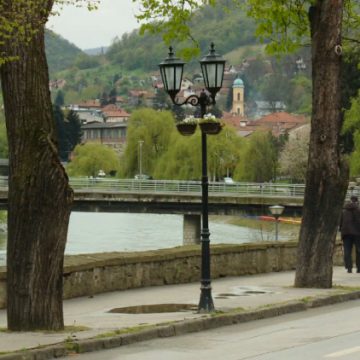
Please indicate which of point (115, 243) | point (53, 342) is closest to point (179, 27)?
point (53, 342)

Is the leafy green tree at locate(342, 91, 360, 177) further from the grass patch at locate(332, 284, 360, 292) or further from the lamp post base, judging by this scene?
the lamp post base

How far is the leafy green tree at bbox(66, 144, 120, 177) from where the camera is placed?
531 ft

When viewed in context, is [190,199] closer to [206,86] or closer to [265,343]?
[206,86]

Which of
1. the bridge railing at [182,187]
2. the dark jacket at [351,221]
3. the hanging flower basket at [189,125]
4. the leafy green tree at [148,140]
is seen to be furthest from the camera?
the leafy green tree at [148,140]

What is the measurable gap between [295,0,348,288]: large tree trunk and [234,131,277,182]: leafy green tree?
357ft

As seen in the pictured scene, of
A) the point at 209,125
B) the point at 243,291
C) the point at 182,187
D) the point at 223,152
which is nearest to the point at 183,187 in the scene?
the point at 182,187

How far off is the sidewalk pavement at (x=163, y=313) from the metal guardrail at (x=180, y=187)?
71.2 m

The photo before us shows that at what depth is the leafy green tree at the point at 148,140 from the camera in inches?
5256

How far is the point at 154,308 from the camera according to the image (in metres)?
18.1

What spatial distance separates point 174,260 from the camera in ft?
74.1

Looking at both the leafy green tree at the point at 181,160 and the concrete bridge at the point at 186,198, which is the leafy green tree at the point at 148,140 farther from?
the concrete bridge at the point at 186,198

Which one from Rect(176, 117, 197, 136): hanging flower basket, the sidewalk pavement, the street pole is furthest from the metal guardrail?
the street pole

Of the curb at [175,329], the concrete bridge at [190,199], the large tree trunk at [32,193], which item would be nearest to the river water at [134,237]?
the concrete bridge at [190,199]

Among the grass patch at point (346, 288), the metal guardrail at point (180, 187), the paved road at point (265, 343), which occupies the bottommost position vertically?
the metal guardrail at point (180, 187)
